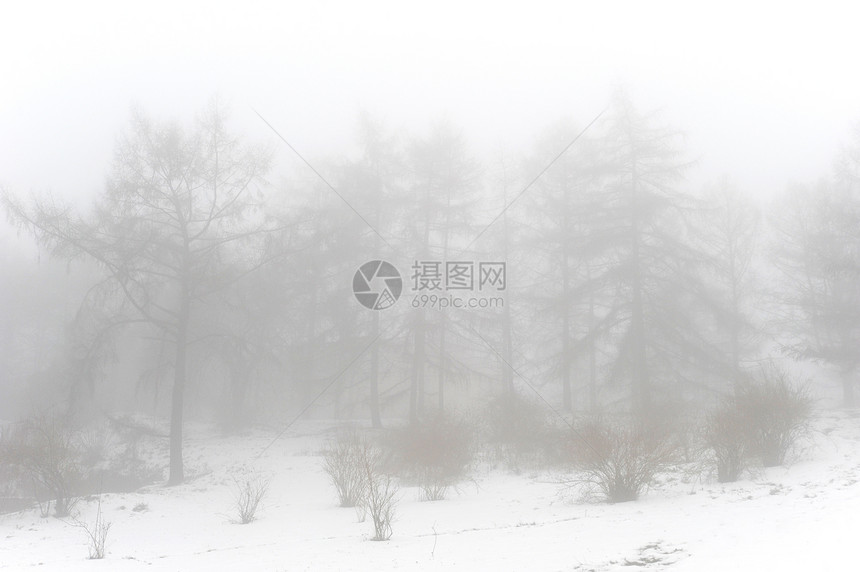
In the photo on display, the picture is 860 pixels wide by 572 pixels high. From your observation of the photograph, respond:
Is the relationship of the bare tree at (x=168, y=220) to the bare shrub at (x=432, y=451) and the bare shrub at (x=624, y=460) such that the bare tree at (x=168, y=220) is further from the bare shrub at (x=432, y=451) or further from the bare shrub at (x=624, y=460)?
the bare shrub at (x=624, y=460)

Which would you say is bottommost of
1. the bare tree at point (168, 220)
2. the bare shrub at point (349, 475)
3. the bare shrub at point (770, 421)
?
the bare shrub at point (349, 475)

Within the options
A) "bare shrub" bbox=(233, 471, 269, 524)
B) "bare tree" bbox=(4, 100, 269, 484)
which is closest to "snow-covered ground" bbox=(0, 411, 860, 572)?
"bare shrub" bbox=(233, 471, 269, 524)

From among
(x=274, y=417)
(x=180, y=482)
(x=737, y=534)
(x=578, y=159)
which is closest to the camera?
(x=737, y=534)

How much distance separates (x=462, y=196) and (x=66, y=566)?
48.5ft


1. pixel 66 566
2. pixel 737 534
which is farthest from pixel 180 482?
pixel 737 534

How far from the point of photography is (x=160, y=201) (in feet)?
48.5

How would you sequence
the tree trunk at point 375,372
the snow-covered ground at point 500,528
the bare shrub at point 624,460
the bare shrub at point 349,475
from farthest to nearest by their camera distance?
the tree trunk at point 375,372 < the bare shrub at point 349,475 < the bare shrub at point 624,460 < the snow-covered ground at point 500,528

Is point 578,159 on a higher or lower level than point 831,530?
higher

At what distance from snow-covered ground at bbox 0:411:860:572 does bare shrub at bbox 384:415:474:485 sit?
1.52 ft

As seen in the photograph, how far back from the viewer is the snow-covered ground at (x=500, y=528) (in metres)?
5.93

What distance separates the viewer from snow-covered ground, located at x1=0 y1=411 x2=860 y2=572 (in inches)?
233

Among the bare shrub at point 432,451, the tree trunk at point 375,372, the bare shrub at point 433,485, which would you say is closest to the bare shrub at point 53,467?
the bare shrub at point 432,451

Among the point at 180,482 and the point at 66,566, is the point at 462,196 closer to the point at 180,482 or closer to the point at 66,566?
the point at 180,482

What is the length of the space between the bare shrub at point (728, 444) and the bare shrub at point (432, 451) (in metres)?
5.17
